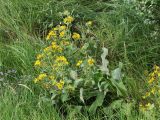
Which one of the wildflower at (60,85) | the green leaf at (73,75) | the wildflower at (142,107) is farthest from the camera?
the green leaf at (73,75)

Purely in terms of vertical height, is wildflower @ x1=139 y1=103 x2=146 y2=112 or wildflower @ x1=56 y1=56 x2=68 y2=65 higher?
wildflower @ x1=56 y1=56 x2=68 y2=65

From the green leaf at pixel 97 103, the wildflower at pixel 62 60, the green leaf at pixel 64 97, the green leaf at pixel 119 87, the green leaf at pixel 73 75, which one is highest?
the wildflower at pixel 62 60

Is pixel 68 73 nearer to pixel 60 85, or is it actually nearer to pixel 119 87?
pixel 60 85

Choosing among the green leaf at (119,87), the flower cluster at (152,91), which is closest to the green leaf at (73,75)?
the green leaf at (119,87)

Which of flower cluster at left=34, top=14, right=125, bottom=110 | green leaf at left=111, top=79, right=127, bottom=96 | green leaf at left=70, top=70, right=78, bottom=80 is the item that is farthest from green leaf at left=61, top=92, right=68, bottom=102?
green leaf at left=111, top=79, right=127, bottom=96

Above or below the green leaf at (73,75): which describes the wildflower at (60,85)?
below

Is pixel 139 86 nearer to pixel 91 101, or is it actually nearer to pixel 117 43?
pixel 91 101

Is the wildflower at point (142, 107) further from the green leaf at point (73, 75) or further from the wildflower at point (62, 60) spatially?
the wildflower at point (62, 60)

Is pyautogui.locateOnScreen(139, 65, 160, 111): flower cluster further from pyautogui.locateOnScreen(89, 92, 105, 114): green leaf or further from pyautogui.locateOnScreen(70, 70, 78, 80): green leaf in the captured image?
pyautogui.locateOnScreen(70, 70, 78, 80): green leaf

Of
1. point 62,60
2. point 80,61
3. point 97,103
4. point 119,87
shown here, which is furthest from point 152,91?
point 62,60

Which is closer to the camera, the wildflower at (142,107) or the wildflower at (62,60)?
the wildflower at (142,107)

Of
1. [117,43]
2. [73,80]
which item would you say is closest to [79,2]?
[117,43]

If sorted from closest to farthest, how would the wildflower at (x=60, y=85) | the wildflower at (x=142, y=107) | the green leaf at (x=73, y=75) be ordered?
the wildflower at (x=142, y=107) → the wildflower at (x=60, y=85) → the green leaf at (x=73, y=75)

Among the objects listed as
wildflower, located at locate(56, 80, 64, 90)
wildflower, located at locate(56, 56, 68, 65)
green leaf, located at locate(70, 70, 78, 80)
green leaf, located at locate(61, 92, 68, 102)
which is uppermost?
wildflower, located at locate(56, 56, 68, 65)
